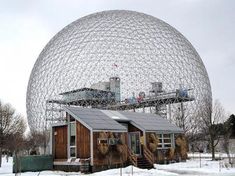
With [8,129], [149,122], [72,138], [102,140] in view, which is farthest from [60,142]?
[8,129]

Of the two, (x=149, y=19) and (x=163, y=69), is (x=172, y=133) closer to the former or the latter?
(x=163, y=69)

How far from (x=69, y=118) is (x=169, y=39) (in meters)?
41.6

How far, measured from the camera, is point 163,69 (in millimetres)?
66875

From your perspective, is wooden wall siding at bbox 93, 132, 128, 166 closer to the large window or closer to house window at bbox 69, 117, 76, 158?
house window at bbox 69, 117, 76, 158

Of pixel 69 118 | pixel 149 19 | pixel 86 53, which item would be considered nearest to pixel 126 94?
pixel 86 53

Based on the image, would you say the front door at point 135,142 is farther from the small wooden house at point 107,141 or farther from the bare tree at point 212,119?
the bare tree at point 212,119

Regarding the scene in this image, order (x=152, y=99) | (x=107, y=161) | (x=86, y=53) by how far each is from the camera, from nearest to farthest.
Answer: (x=107, y=161), (x=152, y=99), (x=86, y=53)

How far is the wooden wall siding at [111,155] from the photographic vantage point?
A: 32.1 m

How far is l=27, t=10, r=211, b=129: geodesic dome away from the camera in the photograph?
217 ft

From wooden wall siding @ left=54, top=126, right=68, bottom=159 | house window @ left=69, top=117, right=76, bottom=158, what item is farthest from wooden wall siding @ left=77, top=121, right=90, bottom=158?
wooden wall siding @ left=54, top=126, right=68, bottom=159

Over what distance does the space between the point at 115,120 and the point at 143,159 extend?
14.4ft

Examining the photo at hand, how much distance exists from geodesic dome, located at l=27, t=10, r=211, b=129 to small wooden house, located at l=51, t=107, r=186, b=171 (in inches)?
999

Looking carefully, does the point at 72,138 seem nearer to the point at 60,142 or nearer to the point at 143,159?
the point at 60,142

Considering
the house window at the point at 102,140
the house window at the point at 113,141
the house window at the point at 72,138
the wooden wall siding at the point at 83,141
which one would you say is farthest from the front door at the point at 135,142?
the wooden wall siding at the point at 83,141
